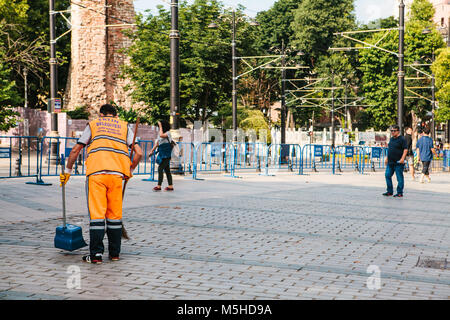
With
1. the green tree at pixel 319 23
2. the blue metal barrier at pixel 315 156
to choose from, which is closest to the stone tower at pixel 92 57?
the blue metal barrier at pixel 315 156

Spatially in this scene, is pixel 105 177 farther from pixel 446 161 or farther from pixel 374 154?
pixel 446 161

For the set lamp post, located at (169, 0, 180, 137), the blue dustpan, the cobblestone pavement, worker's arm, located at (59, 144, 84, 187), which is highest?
lamp post, located at (169, 0, 180, 137)

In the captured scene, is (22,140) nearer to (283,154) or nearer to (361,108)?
(283,154)

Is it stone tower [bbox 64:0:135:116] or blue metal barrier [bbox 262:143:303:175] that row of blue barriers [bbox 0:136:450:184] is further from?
stone tower [bbox 64:0:135:116]

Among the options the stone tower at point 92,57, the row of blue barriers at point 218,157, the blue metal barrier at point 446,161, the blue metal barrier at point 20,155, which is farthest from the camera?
the stone tower at point 92,57

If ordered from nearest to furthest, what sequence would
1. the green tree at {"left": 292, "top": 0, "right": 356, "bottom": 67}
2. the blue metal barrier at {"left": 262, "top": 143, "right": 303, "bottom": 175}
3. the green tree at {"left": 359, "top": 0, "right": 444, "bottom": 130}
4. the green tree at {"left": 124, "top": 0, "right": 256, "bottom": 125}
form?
the blue metal barrier at {"left": 262, "top": 143, "right": 303, "bottom": 175} → the green tree at {"left": 124, "top": 0, "right": 256, "bottom": 125} → the green tree at {"left": 359, "top": 0, "right": 444, "bottom": 130} → the green tree at {"left": 292, "top": 0, "right": 356, "bottom": 67}

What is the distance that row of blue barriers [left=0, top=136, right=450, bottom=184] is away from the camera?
1638cm

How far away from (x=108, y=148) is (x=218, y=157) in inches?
624

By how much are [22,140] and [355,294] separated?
12.6 m

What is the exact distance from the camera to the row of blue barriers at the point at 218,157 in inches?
645

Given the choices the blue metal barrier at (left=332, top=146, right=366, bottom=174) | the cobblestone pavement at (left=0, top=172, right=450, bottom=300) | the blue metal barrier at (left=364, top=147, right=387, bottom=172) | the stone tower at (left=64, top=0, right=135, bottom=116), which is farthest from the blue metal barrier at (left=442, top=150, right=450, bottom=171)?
the stone tower at (left=64, top=0, right=135, bottom=116)

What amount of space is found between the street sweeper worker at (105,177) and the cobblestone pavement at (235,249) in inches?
10.5

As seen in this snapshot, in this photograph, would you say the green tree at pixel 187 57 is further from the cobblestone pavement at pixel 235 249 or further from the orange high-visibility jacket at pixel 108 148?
the orange high-visibility jacket at pixel 108 148
